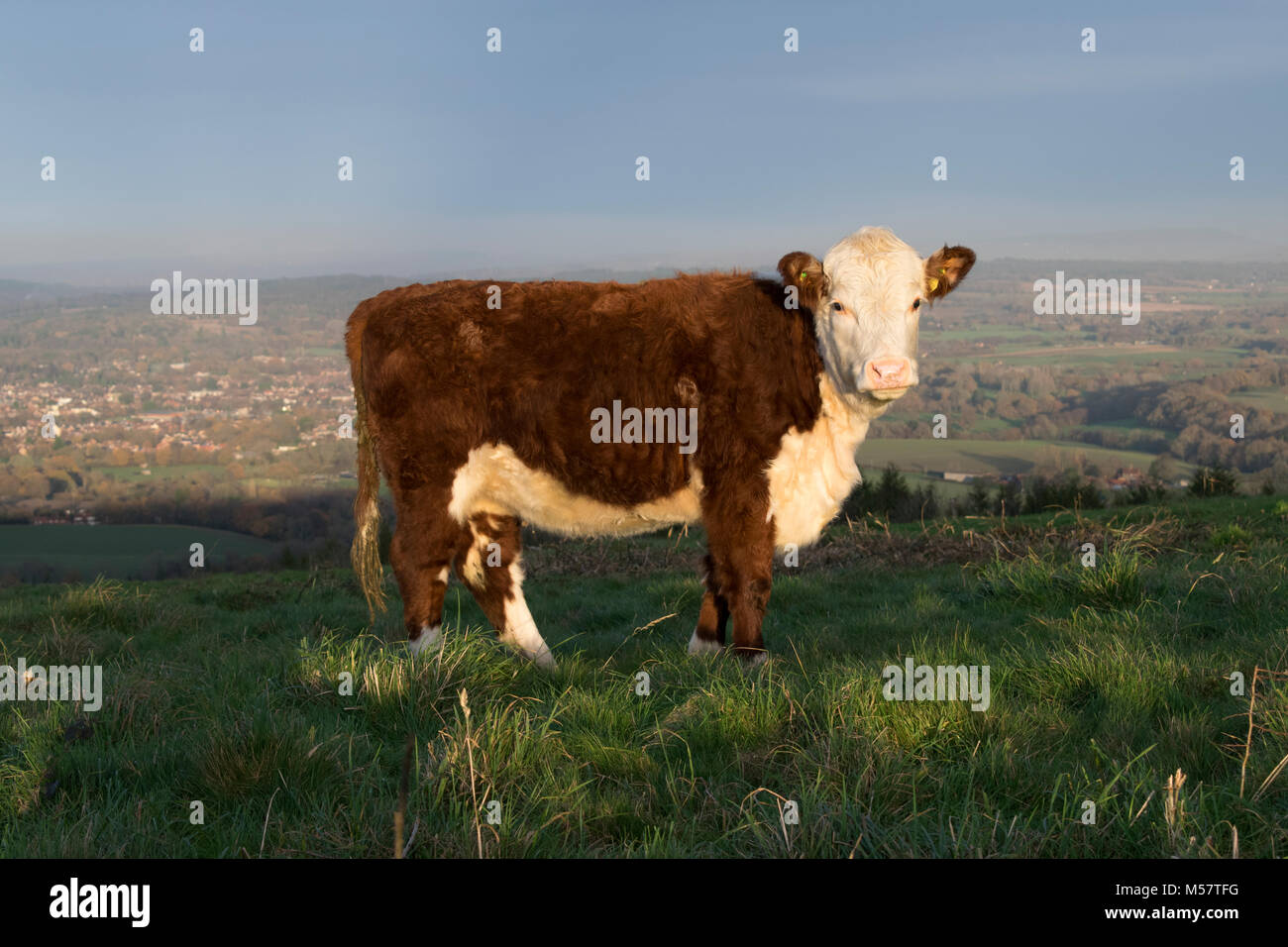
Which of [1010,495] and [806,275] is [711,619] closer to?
[806,275]

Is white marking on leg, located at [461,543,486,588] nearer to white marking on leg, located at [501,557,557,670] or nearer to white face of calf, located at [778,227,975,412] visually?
white marking on leg, located at [501,557,557,670]

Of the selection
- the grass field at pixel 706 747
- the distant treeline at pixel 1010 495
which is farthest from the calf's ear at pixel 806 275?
the distant treeline at pixel 1010 495

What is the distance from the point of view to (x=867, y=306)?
6.48 metres

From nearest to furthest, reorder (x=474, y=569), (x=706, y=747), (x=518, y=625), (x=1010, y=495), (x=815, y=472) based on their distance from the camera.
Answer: (x=706, y=747) < (x=815, y=472) < (x=518, y=625) < (x=474, y=569) < (x=1010, y=495)

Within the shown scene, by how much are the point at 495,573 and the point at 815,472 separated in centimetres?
251

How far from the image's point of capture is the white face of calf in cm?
628

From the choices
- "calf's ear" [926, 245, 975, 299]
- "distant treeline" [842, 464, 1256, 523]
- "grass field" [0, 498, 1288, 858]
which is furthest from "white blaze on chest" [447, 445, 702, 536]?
"distant treeline" [842, 464, 1256, 523]

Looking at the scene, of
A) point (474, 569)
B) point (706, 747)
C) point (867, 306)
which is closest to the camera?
point (706, 747)

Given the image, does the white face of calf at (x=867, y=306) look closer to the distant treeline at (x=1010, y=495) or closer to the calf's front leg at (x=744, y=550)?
the calf's front leg at (x=744, y=550)

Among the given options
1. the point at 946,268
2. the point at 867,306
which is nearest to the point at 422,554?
the point at 867,306

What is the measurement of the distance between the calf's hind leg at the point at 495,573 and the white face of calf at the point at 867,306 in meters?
2.76

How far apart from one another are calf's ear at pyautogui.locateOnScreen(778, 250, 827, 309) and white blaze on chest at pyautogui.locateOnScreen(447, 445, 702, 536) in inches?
55.4
